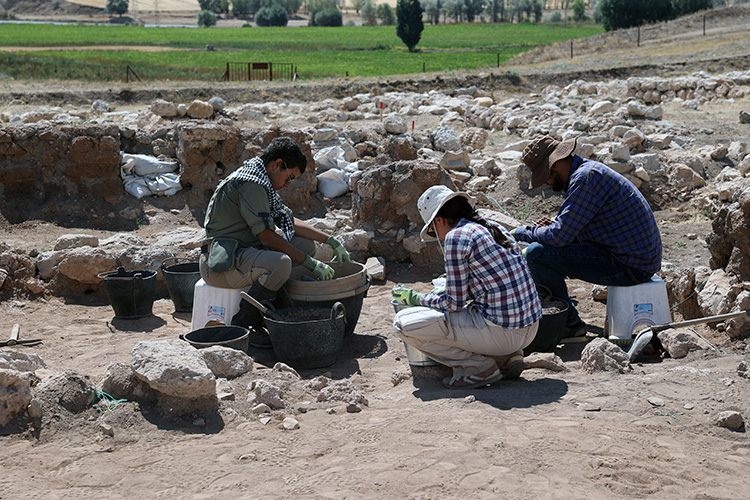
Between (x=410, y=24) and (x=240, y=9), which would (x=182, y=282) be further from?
(x=240, y=9)

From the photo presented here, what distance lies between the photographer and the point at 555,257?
5406mm

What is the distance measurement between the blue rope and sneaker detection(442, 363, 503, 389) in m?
1.94

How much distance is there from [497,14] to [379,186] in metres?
111

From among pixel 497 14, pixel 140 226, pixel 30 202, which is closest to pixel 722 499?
pixel 140 226

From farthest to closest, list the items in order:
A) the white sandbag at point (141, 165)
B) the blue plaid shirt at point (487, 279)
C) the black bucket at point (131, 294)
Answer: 1. the white sandbag at point (141, 165)
2. the black bucket at point (131, 294)
3. the blue plaid shirt at point (487, 279)

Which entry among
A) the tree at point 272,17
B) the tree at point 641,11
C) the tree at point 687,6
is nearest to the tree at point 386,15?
the tree at point 272,17

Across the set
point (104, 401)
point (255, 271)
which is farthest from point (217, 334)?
point (104, 401)

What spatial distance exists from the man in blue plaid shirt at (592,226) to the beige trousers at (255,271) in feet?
6.05

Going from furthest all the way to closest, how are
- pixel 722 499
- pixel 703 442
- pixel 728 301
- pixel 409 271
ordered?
pixel 409 271
pixel 728 301
pixel 703 442
pixel 722 499

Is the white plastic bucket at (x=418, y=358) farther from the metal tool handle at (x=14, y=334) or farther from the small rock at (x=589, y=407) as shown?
the metal tool handle at (x=14, y=334)

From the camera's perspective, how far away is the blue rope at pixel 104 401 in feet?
13.0

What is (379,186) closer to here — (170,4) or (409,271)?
(409,271)

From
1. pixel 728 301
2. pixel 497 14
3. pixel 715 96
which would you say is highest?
pixel 497 14

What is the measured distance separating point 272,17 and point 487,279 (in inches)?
4015
